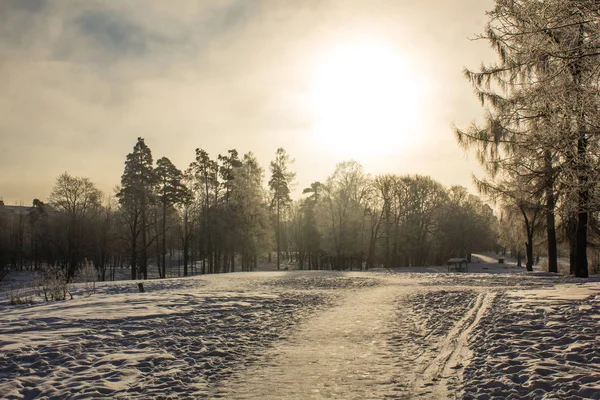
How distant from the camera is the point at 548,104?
376 inches

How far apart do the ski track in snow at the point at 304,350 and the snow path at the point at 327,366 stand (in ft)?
0.10

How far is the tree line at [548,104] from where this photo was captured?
7809 mm

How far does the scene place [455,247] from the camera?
2662 inches

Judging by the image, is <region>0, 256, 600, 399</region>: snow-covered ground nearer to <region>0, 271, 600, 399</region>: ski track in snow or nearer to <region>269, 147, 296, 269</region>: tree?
<region>0, 271, 600, 399</region>: ski track in snow

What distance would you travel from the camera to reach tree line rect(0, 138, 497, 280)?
45156mm

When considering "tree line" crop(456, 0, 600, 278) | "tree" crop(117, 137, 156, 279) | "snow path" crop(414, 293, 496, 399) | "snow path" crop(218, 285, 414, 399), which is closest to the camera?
"snow path" crop(218, 285, 414, 399)

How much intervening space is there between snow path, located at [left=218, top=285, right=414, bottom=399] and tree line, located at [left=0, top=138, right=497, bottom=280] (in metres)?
34.7

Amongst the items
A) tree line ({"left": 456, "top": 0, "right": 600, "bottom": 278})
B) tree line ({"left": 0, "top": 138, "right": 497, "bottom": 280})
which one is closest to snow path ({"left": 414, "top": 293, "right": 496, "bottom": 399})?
tree line ({"left": 456, "top": 0, "right": 600, "bottom": 278})

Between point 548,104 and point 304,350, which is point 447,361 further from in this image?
point 548,104

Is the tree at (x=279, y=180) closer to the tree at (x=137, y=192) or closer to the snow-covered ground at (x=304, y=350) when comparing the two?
the tree at (x=137, y=192)

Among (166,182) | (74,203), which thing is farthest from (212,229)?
(74,203)

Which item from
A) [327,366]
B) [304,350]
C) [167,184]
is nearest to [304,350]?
[304,350]

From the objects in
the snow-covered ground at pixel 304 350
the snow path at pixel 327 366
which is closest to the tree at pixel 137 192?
the snow-covered ground at pixel 304 350

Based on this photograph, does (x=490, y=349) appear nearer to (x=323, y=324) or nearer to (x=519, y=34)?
(x=323, y=324)
